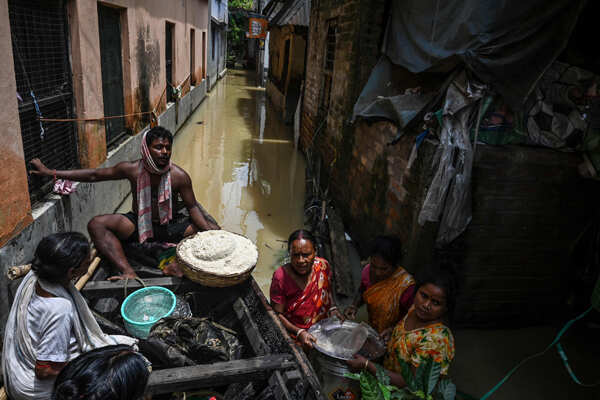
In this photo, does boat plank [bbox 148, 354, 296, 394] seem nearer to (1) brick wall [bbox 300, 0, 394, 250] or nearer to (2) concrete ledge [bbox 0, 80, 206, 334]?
(2) concrete ledge [bbox 0, 80, 206, 334]

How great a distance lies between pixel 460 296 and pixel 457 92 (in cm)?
173

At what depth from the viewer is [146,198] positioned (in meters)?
3.50

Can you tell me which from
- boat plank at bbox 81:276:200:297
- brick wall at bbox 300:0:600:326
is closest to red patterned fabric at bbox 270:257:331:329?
boat plank at bbox 81:276:200:297

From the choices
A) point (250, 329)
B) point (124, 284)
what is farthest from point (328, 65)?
point (250, 329)

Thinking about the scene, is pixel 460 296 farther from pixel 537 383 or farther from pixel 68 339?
pixel 68 339

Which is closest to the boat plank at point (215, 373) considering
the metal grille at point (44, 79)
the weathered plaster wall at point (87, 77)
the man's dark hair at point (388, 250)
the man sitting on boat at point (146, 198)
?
the man's dark hair at point (388, 250)

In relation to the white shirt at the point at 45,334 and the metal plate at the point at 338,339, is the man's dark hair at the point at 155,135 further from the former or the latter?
the metal plate at the point at 338,339

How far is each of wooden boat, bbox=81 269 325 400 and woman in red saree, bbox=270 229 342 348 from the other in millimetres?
138

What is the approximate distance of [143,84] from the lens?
6883 millimetres

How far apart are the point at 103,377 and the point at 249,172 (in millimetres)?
6944

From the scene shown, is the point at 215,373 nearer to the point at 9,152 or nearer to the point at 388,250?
the point at 388,250

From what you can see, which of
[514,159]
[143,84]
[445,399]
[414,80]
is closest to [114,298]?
[445,399]

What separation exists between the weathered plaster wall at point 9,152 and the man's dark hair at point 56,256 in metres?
1.13

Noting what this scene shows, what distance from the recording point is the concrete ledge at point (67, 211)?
2730mm
